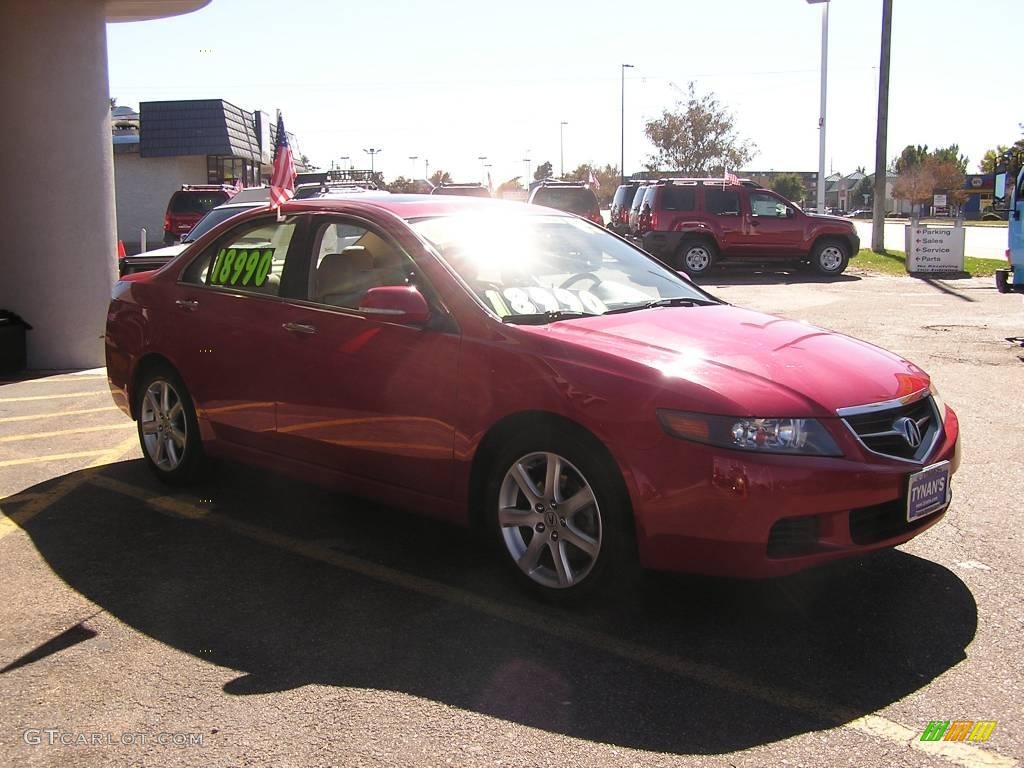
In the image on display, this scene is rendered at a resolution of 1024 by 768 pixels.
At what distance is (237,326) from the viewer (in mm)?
5457

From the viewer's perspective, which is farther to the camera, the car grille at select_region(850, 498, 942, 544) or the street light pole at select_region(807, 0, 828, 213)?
the street light pole at select_region(807, 0, 828, 213)

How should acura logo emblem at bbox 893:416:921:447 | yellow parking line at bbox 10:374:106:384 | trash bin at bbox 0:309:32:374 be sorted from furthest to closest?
trash bin at bbox 0:309:32:374, yellow parking line at bbox 10:374:106:384, acura logo emblem at bbox 893:416:921:447

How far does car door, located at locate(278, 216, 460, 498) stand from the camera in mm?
4488

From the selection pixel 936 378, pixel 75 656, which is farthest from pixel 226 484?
pixel 936 378

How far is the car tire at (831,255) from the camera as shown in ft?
73.1

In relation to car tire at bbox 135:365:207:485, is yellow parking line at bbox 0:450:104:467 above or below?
below

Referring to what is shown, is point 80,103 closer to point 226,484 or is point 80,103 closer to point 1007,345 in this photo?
point 226,484

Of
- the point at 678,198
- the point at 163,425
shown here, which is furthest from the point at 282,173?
the point at 678,198

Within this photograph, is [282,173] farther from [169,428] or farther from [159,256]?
[159,256]

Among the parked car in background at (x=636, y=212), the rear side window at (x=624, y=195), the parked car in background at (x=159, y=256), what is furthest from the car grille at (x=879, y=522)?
the rear side window at (x=624, y=195)

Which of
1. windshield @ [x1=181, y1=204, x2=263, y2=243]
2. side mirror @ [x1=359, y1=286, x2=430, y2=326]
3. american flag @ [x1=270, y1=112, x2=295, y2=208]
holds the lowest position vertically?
side mirror @ [x1=359, y1=286, x2=430, y2=326]

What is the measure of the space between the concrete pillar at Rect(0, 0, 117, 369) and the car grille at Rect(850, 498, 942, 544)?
9.03 m

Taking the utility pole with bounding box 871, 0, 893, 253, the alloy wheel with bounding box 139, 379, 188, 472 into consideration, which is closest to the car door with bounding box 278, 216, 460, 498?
the alloy wheel with bounding box 139, 379, 188, 472

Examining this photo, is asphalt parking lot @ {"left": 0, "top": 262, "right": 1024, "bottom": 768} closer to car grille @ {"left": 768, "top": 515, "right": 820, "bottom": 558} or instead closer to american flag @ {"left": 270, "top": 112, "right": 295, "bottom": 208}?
car grille @ {"left": 768, "top": 515, "right": 820, "bottom": 558}
